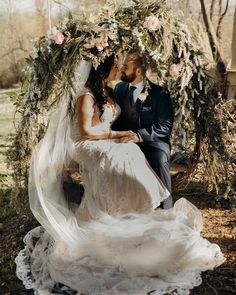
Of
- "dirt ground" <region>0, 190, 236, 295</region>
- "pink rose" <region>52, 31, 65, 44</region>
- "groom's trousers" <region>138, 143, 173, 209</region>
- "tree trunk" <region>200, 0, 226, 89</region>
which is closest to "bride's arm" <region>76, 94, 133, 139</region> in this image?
"groom's trousers" <region>138, 143, 173, 209</region>

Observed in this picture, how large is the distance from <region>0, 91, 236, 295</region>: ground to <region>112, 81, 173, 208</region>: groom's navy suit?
2.86ft

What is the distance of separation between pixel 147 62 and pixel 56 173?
136 cm

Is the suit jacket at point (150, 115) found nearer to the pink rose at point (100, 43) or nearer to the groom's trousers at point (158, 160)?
the groom's trousers at point (158, 160)

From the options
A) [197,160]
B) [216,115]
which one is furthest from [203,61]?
[197,160]

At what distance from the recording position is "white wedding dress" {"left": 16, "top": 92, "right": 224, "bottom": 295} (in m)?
3.53

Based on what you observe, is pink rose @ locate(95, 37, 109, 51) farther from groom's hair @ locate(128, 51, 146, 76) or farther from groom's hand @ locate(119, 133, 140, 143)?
groom's hand @ locate(119, 133, 140, 143)

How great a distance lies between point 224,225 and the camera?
4766 millimetres

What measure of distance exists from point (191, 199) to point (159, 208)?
1.48m

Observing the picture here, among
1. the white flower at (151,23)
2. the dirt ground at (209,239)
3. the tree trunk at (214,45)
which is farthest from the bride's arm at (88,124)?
the tree trunk at (214,45)

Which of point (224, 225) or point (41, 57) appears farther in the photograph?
point (224, 225)

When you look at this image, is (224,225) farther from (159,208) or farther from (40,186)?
(40,186)

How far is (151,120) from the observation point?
408 centimetres

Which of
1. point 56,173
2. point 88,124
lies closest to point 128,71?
point 88,124

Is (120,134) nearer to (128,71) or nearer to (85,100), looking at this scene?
(85,100)
